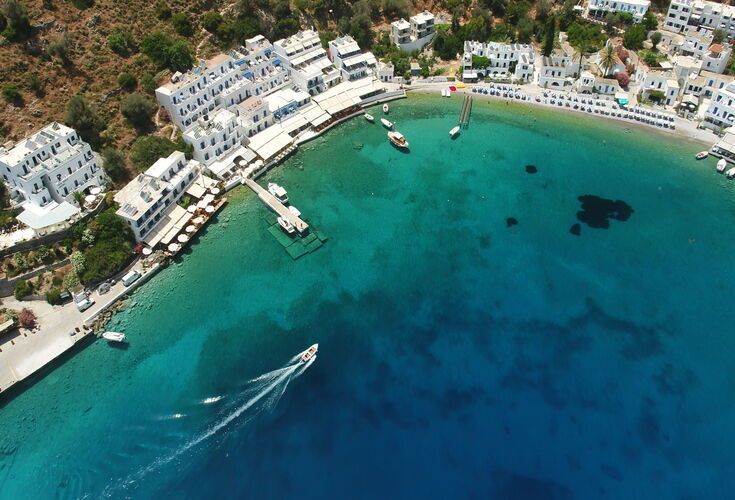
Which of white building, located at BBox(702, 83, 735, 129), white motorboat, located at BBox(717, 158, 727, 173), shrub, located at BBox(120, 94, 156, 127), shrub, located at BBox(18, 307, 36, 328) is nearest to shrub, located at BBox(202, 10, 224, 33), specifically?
shrub, located at BBox(120, 94, 156, 127)

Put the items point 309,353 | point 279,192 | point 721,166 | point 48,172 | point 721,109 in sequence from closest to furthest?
point 309,353 < point 48,172 < point 279,192 < point 721,166 < point 721,109

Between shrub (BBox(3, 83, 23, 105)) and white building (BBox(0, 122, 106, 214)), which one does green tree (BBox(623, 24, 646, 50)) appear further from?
shrub (BBox(3, 83, 23, 105))

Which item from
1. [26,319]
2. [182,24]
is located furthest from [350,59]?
[26,319]

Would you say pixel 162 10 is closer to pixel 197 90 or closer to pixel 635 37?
pixel 197 90

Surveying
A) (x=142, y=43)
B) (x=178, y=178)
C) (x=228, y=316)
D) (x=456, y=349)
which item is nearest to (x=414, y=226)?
(x=456, y=349)

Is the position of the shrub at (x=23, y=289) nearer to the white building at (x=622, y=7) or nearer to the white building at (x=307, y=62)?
the white building at (x=307, y=62)

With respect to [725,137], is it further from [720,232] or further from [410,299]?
[410,299]

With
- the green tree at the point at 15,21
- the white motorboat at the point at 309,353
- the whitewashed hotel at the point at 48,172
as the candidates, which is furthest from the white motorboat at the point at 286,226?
the green tree at the point at 15,21
